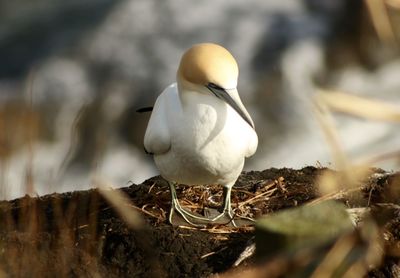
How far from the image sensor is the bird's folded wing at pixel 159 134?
2.83 meters

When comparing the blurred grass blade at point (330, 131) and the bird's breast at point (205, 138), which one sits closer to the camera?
the blurred grass blade at point (330, 131)

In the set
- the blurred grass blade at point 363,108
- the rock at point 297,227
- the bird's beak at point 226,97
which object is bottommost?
the bird's beak at point 226,97

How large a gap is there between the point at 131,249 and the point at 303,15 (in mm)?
4598

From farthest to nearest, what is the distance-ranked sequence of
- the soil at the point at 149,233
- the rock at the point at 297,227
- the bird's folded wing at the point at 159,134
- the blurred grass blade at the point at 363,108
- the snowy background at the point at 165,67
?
the snowy background at the point at 165,67
the bird's folded wing at the point at 159,134
the soil at the point at 149,233
the rock at the point at 297,227
the blurred grass blade at the point at 363,108

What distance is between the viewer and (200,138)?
2.71 metres

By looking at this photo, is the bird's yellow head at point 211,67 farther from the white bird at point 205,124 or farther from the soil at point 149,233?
the soil at point 149,233

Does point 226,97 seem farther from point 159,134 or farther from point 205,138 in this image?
point 159,134

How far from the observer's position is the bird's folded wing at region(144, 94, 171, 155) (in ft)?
9.27

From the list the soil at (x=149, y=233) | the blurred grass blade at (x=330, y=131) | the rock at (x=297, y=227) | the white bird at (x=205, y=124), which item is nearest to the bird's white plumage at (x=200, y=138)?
the white bird at (x=205, y=124)

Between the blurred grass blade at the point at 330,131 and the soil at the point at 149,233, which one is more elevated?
the blurred grass blade at the point at 330,131

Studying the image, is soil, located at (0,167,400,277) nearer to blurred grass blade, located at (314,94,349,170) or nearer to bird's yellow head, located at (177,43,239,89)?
bird's yellow head, located at (177,43,239,89)

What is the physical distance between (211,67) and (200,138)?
25 cm

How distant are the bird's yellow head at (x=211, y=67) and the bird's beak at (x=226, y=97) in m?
0.01

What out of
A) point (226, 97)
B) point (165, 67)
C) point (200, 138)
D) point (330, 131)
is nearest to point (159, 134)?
point (200, 138)
